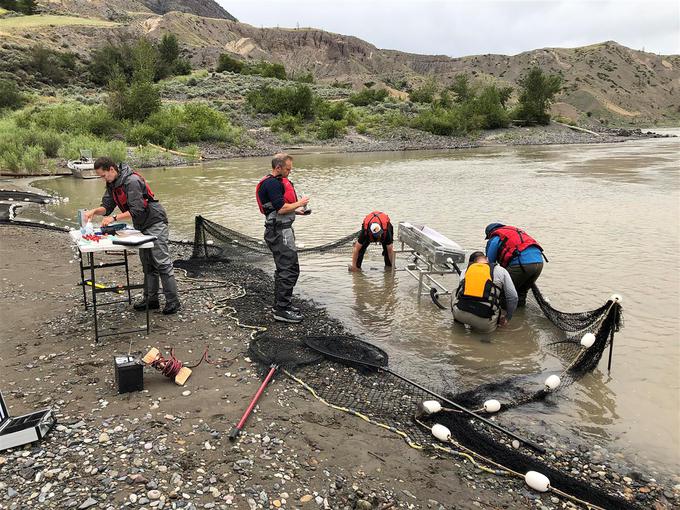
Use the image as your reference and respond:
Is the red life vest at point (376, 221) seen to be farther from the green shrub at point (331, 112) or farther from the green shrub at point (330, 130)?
the green shrub at point (331, 112)

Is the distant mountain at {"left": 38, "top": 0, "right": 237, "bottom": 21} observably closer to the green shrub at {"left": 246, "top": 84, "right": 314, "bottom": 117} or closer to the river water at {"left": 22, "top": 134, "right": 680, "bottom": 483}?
the green shrub at {"left": 246, "top": 84, "right": 314, "bottom": 117}

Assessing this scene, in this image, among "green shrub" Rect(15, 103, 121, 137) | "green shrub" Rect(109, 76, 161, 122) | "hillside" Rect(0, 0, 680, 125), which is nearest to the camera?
"green shrub" Rect(15, 103, 121, 137)

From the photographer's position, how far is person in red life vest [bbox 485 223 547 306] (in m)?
6.86

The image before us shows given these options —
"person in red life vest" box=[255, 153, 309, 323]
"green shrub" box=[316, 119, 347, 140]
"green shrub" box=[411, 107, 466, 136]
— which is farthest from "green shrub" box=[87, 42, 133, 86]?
"person in red life vest" box=[255, 153, 309, 323]

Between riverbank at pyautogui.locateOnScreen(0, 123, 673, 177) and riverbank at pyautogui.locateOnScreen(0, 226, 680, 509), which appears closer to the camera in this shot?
riverbank at pyautogui.locateOnScreen(0, 226, 680, 509)

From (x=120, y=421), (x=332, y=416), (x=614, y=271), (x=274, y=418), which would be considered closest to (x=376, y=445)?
(x=332, y=416)

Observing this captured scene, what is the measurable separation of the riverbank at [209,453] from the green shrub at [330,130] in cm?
4216

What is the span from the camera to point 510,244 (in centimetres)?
699

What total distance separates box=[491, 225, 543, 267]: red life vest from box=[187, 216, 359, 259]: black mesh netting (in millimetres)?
3096

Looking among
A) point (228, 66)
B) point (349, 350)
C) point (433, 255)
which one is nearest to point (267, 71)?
point (228, 66)

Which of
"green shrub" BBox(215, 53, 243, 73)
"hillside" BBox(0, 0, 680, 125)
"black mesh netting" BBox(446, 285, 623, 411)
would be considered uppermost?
"hillside" BBox(0, 0, 680, 125)

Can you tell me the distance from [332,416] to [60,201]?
15.5 meters

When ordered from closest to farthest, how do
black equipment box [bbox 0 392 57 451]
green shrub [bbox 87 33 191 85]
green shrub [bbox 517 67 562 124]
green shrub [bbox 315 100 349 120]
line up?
black equipment box [bbox 0 392 57 451] → green shrub [bbox 315 100 349 120] → green shrub [bbox 517 67 562 124] → green shrub [bbox 87 33 191 85]

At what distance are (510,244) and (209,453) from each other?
16.5ft
